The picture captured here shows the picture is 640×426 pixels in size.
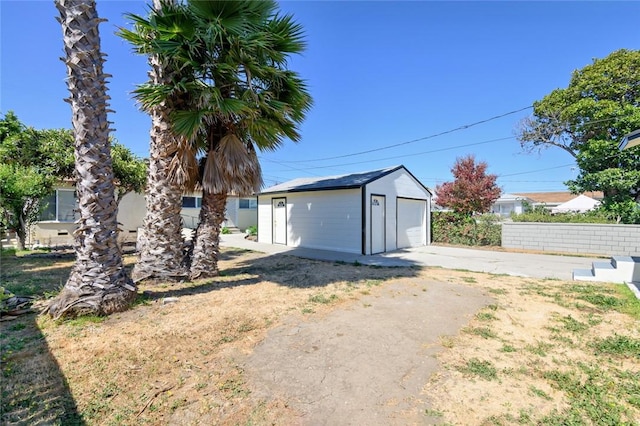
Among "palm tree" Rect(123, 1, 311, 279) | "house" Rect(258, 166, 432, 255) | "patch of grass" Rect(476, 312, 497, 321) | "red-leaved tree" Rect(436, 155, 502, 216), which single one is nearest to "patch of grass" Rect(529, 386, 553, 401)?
"patch of grass" Rect(476, 312, 497, 321)

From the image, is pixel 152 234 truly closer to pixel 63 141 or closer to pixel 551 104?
pixel 63 141

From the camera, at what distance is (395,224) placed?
42.5ft

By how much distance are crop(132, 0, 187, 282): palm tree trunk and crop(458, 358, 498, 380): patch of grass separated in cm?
566

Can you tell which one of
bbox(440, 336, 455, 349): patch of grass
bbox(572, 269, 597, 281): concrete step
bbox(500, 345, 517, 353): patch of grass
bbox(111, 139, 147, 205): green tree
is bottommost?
bbox(440, 336, 455, 349): patch of grass

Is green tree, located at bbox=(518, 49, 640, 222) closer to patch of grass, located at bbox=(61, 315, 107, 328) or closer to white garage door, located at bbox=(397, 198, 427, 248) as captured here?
white garage door, located at bbox=(397, 198, 427, 248)

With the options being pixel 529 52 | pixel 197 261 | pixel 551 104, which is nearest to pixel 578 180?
pixel 551 104

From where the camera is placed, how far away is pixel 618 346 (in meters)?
3.50

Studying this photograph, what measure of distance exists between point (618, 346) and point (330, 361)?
3547 millimetres

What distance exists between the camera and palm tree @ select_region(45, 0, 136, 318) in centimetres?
419

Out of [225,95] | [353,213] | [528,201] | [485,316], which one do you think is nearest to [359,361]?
[485,316]

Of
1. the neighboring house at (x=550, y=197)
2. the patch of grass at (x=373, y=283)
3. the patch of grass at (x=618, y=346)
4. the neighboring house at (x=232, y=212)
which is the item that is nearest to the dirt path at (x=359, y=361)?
the patch of grass at (x=373, y=283)

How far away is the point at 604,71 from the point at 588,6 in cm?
654

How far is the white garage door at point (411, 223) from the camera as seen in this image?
44.1 feet

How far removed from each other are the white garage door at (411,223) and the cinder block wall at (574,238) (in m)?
3.55
